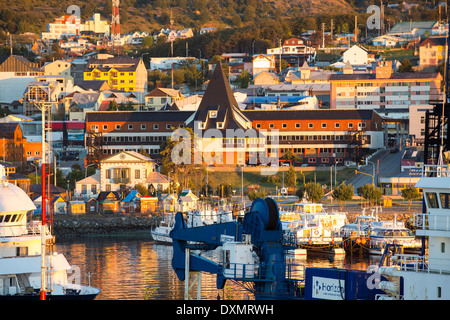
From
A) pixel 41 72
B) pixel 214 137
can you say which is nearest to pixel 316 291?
pixel 214 137

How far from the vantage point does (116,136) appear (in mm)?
92500

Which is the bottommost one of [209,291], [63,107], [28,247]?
[209,291]

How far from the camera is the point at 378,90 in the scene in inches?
4284

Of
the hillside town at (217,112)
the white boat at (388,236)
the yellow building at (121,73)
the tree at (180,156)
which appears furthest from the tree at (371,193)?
the yellow building at (121,73)

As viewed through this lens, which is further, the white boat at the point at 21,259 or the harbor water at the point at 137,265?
the harbor water at the point at 137,265

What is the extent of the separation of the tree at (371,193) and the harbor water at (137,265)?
14481mm

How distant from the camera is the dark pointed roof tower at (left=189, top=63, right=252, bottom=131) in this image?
3561 inches

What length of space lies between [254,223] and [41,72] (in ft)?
364

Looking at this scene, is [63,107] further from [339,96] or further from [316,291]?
[316,291]

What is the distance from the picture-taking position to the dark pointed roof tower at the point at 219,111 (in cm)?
9044

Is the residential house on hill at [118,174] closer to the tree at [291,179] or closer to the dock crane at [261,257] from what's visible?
the tree at [291,179]

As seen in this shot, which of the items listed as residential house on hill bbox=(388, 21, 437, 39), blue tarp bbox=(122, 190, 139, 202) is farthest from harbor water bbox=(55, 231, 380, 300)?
residential house on hill bbox=(388, 21, 437, 39)

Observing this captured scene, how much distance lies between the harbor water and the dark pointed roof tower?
24157 mm
